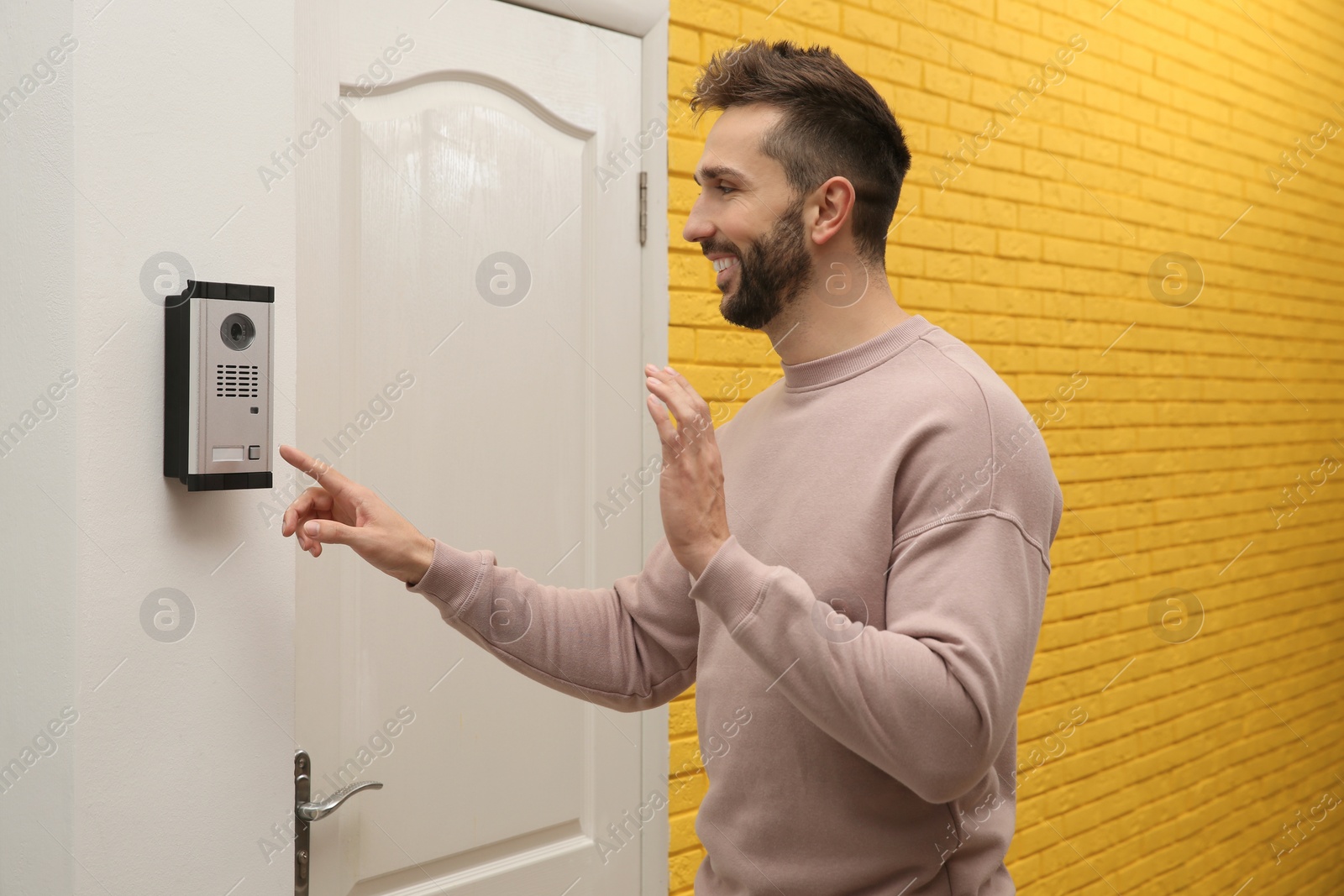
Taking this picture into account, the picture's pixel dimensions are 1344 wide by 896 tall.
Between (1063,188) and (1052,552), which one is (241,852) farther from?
(1063,188)

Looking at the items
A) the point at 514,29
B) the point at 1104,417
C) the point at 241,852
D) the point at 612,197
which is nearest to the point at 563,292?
the point at 612,197

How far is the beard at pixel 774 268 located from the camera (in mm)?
1532

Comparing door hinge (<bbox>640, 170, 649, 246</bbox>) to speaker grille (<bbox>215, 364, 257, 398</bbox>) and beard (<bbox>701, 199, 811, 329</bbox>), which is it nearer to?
beard (<bbox>701, 199, 811, 329</bbox>)

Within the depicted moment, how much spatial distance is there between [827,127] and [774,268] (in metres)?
0.22

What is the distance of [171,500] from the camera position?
4.96 ft

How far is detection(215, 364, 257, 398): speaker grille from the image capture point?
4.91ft

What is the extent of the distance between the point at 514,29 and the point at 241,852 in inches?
60.3

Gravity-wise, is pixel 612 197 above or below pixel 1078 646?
above

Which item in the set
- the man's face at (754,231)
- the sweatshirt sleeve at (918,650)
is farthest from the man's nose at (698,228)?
the sweatshirt sleeve at (918,650)

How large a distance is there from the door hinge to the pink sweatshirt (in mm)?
792

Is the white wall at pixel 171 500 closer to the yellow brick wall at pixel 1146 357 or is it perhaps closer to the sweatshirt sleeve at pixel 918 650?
the sweatshirt sleeve at pixel 918 650

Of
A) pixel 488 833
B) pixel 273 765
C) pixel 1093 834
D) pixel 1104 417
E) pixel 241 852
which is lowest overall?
pixel 1093 834

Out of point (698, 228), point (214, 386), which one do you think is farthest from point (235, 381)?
point (698, 228)

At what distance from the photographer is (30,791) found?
1.46m
